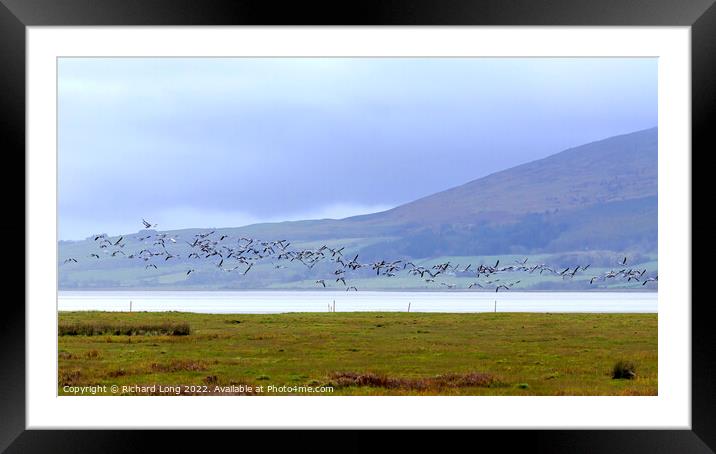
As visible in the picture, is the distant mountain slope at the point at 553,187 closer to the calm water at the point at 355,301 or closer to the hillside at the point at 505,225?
the hillside at the point at 505,225

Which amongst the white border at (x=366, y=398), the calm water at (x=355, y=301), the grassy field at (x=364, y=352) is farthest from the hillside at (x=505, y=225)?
the white border at (x=366, y=398)

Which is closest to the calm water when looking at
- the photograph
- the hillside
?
the photograph

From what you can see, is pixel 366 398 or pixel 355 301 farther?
pixel 355 301

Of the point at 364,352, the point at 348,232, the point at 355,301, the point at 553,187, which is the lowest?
the point at 364,352

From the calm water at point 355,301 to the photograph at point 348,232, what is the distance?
8 centimetres

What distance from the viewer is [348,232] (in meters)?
18.6

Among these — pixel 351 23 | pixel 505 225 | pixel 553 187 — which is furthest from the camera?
pixel 553 187

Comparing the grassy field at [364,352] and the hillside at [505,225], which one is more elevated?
the hillside at [505,225]

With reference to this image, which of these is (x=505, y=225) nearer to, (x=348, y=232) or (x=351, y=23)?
(x=348, y=232)

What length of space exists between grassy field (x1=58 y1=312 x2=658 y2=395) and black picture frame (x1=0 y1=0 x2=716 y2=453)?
4343 mm

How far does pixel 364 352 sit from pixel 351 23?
9529 millimetres

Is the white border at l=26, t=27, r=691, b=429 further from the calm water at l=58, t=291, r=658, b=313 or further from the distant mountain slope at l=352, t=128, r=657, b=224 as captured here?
the distant mountain slope at l=352, t=128, r=657, b=224

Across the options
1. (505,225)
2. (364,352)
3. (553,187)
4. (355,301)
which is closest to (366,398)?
(364,352)

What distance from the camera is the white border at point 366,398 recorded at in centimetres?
282
